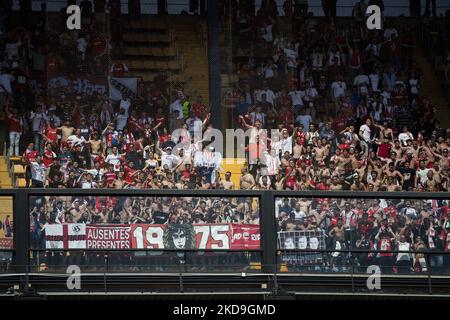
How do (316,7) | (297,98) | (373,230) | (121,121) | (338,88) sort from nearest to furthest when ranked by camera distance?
(373,230)
(121,121)
(297,98)
(338,88)
(316,7)

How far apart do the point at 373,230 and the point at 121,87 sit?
1029 cm

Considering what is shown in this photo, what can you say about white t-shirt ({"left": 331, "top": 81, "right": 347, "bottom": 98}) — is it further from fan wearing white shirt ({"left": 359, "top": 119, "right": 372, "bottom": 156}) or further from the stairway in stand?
the stairway in stand

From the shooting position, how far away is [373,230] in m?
9.08

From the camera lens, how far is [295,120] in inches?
726

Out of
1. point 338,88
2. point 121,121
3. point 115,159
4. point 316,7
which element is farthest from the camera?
point 316,7

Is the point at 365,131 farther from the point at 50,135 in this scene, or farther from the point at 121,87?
the point at 50,135

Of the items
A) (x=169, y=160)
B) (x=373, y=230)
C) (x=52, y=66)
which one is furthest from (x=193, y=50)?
(x=373, y=230)

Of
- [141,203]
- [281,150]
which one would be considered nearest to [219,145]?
[281,150]

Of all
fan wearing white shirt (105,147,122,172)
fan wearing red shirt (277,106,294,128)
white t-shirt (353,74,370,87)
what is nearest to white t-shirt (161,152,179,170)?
fan wearing white shirt (105,147,122,172)

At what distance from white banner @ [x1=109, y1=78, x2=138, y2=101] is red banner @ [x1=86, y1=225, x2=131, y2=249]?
9.50 metres

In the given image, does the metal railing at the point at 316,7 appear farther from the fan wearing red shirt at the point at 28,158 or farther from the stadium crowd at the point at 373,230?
the stadium crowd at the point at 373,230

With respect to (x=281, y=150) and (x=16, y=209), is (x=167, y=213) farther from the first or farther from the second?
(x=281, y=150)

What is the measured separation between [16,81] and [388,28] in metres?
7.24
